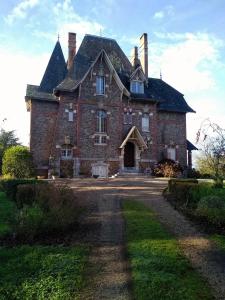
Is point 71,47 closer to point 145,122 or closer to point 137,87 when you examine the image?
point 137,87

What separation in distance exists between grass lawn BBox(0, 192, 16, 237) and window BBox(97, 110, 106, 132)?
14785 mm

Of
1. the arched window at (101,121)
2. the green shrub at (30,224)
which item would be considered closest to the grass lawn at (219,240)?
the green shrub at (30,224)

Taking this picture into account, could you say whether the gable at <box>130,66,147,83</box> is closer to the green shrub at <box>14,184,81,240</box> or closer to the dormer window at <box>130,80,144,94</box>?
the dormer window at <box>130,80,144,94</box>

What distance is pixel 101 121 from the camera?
3058cm

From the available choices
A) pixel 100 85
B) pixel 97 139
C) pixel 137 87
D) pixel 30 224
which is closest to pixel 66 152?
pixel 97 139

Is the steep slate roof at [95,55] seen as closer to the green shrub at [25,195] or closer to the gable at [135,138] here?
the gable at [135,138]

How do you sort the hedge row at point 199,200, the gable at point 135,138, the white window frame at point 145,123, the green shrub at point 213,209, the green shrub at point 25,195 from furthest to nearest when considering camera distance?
the white window frame at point 145,123
the gable at point 135,138
the green shrub at point 25,195
the hedge row at point 199,200
the green shrub at point 213,209

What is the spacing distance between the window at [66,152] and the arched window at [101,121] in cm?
307

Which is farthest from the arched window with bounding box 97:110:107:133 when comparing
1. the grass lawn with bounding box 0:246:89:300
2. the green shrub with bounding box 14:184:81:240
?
the grass lawn with bounding box 0:246:89:300

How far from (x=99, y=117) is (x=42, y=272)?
24.0 m

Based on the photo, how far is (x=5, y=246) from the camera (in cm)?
841

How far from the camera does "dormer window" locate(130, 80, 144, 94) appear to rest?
106 ft

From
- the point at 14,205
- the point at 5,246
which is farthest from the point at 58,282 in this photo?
the point at 14,205

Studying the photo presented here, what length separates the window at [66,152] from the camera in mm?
29330
